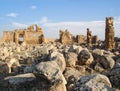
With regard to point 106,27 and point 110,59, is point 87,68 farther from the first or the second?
point 106,27

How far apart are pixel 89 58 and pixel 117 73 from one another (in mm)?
4066

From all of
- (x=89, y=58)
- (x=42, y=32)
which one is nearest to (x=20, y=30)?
(x=42, y=32)

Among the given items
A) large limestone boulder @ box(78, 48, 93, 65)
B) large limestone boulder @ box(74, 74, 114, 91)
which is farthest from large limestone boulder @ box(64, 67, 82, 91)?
large limestone boulder @ box(78, 48, 93, 65)

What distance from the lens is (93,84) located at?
6918 millimetres

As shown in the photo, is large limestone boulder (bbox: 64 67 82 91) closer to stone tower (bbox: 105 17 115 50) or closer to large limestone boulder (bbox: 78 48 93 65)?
large limestone boulder (bbox: 78 48 93 65)

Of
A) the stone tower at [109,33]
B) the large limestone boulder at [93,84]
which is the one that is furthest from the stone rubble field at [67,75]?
the stone tower at [109,33]

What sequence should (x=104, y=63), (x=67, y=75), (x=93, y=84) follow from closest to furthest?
(x=93, y=84) → (x=67, y=75) → (x=104, y=63)

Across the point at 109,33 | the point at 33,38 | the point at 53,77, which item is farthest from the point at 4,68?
the point at 33,38

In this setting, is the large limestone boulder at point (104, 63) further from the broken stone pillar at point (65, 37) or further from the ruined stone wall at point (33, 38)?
the broken stone pillar at point (65, 37)

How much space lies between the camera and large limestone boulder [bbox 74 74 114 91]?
22.2ft

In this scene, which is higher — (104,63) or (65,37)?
(104,63)

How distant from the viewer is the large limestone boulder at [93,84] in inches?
Result: 266

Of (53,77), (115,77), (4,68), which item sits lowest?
(4,68)

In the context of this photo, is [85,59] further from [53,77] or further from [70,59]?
[53,77]
